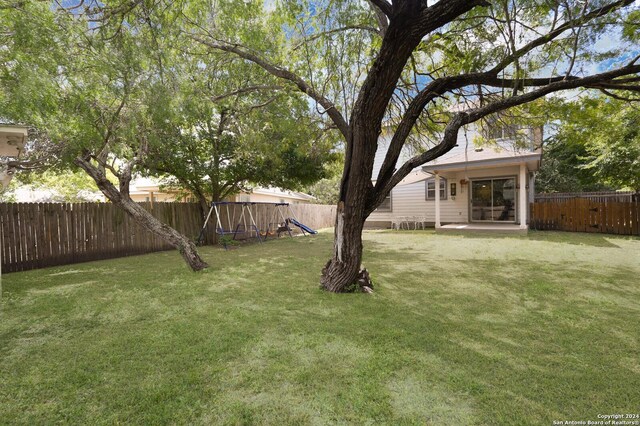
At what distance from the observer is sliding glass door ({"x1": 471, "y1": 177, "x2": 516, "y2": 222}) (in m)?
14.0

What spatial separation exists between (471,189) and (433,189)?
2.06m

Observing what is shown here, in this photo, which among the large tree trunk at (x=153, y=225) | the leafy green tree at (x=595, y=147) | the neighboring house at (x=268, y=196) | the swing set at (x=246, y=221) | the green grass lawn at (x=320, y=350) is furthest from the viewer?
the neighboring house at (x=268, y=196)

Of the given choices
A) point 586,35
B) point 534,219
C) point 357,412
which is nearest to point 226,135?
point 586,35

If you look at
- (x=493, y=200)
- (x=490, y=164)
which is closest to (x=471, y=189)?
(x=493, y=200)

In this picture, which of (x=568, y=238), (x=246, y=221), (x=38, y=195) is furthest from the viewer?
(x=38, y=195)

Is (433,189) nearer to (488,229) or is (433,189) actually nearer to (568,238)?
(488,229)

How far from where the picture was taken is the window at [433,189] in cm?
1605

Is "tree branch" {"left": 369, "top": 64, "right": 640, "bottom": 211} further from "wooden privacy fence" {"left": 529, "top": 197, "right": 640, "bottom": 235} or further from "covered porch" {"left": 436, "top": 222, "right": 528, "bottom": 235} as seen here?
"wooden privacy fence" {"left": 529, "top": 197, "right": 640, "bottom": 235}

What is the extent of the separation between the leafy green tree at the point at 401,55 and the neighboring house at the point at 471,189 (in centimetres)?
627

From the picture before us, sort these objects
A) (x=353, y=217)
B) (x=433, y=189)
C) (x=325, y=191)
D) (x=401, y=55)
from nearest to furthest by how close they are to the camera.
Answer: (x=401, y=55), (x=353, y=217), (x=433, y=189), (x=325, y=191)

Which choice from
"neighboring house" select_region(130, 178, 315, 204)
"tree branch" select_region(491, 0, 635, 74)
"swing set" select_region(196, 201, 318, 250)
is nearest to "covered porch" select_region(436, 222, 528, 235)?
"swing set" select_region(196, 201, 318, 250)

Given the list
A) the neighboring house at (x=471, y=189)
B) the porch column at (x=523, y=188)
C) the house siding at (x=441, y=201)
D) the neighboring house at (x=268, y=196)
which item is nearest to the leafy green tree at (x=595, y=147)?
the porch column at (x=523, y=188)

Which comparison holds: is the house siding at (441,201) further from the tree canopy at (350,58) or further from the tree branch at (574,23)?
the tree branch at (574,23)

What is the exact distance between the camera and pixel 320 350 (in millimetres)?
2785
